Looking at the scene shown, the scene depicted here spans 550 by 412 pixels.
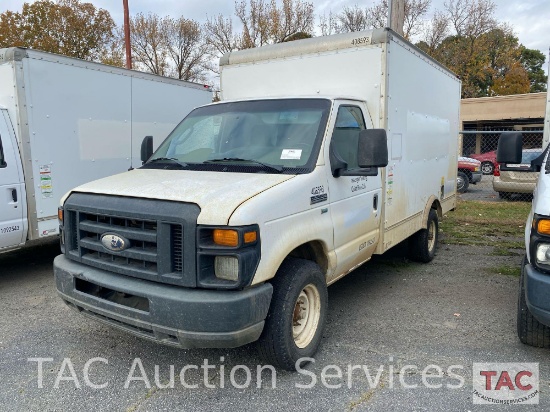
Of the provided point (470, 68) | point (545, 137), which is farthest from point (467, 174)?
point (470, 68)

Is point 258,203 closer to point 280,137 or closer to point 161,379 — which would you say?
point 280,137

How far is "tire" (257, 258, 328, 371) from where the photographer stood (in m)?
3.32

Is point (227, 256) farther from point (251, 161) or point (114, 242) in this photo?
point (251, 161)

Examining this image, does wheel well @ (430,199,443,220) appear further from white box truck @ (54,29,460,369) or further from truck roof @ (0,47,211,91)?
truck roof @ (0,47,211,91)

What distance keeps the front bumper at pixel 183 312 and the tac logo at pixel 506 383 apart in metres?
1.71

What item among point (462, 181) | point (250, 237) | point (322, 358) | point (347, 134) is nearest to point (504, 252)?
point (347, 134)

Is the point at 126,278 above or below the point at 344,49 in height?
below

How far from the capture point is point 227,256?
298 cm

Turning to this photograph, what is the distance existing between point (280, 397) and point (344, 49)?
11.4 feet

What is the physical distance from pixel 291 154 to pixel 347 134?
712 mm

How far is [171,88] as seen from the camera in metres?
7.73

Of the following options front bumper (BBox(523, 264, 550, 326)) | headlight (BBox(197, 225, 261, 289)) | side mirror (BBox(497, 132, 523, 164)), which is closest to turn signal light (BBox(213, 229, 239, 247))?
headlight (BBox(197, 225, 261, 289))

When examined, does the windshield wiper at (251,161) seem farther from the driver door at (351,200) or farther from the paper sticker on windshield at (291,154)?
the driver door at (351,200)

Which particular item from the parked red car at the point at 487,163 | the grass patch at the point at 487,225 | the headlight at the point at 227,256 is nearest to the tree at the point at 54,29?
the parked red car at the point at 487,163
